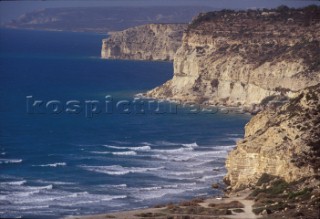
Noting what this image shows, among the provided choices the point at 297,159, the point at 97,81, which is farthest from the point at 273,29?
the point at 297,159

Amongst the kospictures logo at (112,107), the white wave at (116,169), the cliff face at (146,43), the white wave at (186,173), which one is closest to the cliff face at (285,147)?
the white wave at (186,173)

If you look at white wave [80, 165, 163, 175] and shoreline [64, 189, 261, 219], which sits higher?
shoreline [64, 189, 261, 219]

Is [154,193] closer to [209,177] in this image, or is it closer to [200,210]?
[209,177]

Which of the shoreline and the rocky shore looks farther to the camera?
the rocky shore

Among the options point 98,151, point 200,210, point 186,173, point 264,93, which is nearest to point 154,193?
point 186,173

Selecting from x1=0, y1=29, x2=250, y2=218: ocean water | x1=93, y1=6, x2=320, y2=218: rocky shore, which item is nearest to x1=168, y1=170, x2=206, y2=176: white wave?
x1=0, y1=29, x2=250, y2=218: ocean water

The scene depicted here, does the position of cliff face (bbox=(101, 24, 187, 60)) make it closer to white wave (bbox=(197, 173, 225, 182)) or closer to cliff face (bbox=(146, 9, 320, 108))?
cliff face (bbox=(146, 9, 320, 108))
